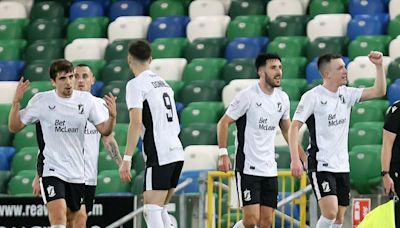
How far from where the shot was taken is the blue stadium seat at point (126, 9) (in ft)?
60.0

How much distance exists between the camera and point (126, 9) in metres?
18.3

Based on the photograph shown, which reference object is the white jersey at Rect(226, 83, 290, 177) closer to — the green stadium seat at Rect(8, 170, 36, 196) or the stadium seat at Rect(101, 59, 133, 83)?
the green stadium seat at Rect(8, 170, 36, 196)

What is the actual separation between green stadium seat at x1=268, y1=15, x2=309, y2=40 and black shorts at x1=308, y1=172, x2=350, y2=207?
5545mm

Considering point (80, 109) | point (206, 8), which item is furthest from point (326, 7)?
point (80, 109)

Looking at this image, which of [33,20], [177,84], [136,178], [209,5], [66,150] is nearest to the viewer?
[66,150]

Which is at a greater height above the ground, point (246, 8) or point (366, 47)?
point (246, 8)

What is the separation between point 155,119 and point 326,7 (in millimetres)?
7249

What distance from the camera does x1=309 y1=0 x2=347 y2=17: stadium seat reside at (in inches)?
658

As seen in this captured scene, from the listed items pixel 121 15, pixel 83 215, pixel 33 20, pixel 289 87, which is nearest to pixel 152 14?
pixel 121 15

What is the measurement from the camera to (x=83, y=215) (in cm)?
1092

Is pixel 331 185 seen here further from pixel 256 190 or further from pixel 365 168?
pixel 365 168

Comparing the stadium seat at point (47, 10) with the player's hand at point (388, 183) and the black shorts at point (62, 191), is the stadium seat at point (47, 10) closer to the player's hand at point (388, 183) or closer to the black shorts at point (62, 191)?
the black shorts at point (62, 191)

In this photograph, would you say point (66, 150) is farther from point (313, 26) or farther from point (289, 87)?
point (313, 26)

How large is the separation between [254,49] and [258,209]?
5811 millimetres
